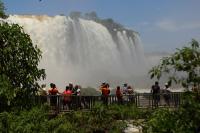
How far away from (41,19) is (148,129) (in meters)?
54.0

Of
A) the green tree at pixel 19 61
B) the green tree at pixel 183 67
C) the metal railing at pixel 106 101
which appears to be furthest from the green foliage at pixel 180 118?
the metal railing at pixel 106 101

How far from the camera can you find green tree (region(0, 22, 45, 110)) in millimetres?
19688

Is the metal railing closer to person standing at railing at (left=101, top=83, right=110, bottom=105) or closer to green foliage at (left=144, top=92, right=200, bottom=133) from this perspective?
person standing at railing at (left=101, top=83, right=110, bottom=105)

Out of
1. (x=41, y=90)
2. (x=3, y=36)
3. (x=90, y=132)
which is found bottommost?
(x=90, y=132)

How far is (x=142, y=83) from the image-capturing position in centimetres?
7800

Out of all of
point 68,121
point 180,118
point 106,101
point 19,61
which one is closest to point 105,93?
point 106,101

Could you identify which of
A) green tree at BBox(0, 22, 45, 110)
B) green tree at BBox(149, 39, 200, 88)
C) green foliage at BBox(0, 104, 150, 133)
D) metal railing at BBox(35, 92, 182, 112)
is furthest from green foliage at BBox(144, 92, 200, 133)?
metal railing at BBox(35, 92, 182, 112)

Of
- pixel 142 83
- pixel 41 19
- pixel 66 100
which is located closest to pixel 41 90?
pixel 66 100

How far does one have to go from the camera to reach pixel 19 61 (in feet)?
65.7

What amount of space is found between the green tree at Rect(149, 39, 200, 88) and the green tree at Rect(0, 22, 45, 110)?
412 inches

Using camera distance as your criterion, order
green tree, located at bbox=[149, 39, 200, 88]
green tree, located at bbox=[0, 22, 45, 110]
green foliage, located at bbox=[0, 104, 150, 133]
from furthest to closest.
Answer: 1. green tree, located at bbox=[0, 22, 45, 110]
2. green foliage, located at bbox=[0, 104, 150, 133]
3. green tree, located at bbox=[149, 39, 200, 88]

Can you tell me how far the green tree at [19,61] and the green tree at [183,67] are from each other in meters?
10.5

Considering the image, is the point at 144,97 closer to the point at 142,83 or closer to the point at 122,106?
the point at 122,106

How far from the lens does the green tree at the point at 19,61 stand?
19688mm
